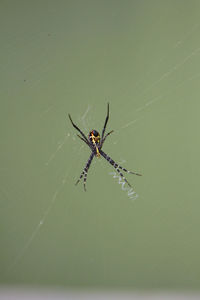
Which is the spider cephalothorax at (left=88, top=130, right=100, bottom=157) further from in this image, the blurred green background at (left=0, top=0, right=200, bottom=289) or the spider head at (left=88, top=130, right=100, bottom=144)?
the blurred green background at (left=0, top=0, right=200, bottom=289)

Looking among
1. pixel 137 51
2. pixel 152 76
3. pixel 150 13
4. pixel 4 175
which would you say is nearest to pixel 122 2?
pixel 150 13

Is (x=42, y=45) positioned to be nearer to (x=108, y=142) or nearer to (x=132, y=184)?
(x=108, y=142)

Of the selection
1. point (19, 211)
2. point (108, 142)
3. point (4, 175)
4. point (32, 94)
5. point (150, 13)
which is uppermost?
point (150, 13)

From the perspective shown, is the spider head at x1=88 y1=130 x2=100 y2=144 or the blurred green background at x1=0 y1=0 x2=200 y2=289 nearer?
the spider head at x1=88 y1=130 x2=100 y2=144

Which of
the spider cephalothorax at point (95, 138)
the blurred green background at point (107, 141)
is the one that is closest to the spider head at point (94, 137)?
the spider cephalothorax at point (95, 138)

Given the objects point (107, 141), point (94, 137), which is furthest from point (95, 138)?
point (107, 141)

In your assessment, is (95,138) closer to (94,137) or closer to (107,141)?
(94,137)

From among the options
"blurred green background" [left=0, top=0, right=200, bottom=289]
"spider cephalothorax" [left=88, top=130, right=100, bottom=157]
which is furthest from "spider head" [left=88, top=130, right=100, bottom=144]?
"blurred green background" [left=0, top=0, right=200, bottom=289]
